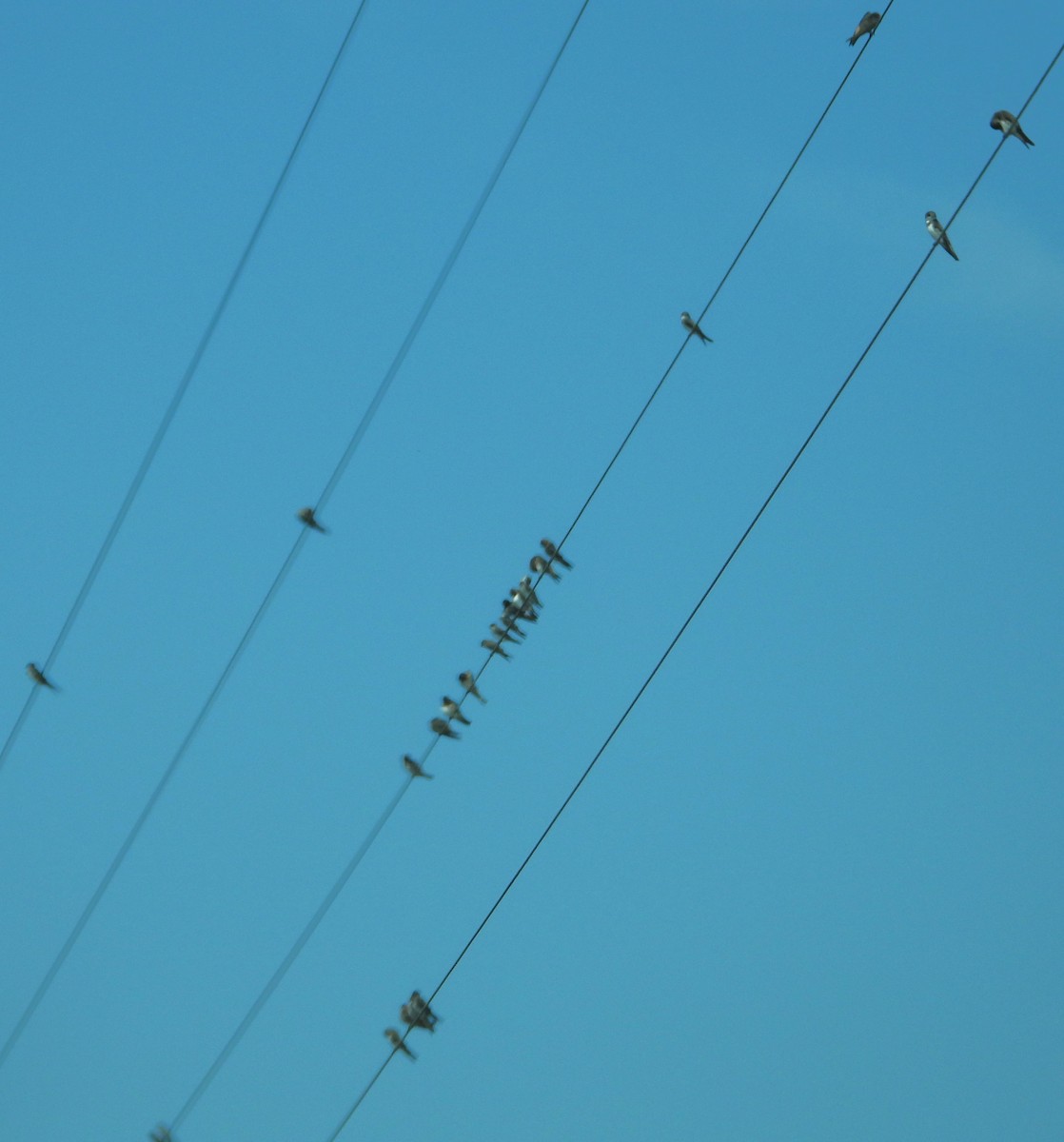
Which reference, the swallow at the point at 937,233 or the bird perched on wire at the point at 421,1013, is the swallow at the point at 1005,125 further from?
the bird perched on wire at the point at 421,1013

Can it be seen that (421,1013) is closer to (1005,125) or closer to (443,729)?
(443,729)

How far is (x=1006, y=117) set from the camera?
23.4 metres

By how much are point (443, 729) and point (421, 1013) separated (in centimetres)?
343

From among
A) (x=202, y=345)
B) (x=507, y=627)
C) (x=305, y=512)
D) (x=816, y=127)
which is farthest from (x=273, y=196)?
(x=816, y=127)

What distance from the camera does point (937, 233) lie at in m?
24.1

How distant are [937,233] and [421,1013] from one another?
10477mm

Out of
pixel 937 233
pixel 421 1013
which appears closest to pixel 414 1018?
pixel 421 1013

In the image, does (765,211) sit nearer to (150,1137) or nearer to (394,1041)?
(394,1041)

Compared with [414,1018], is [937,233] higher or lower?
higher

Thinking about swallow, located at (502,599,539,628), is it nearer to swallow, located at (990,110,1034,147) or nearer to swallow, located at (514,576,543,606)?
swallow, located at (514,576,543,606)

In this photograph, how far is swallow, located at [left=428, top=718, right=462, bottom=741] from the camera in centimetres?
2641

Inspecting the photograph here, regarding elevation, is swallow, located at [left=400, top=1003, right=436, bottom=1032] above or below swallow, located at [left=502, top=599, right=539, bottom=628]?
below

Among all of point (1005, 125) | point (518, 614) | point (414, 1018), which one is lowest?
point (414, 1018)

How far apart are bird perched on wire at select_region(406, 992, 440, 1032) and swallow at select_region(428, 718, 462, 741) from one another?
309cm
